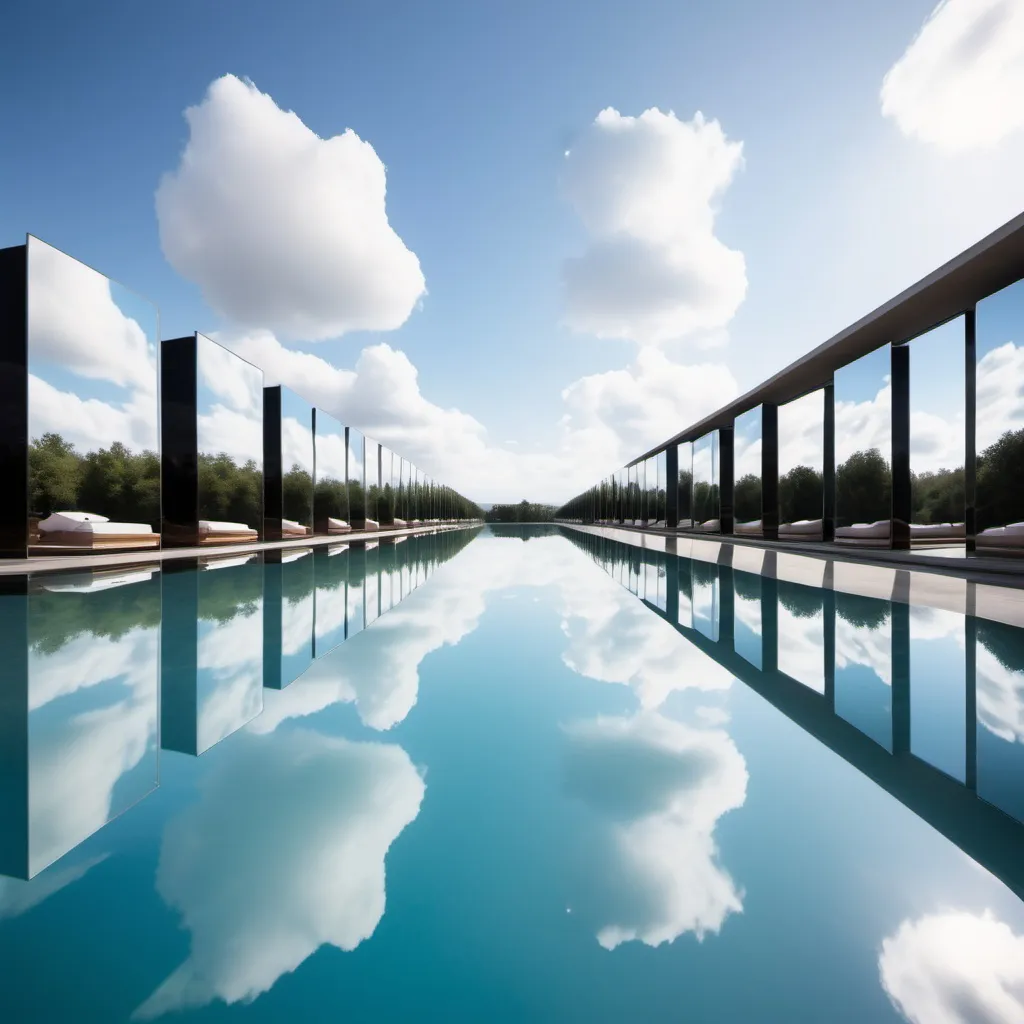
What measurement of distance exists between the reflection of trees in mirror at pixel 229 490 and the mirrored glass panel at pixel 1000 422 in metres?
12.4

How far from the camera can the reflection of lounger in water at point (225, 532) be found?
10.4 meters

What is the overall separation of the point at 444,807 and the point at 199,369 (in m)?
11.2

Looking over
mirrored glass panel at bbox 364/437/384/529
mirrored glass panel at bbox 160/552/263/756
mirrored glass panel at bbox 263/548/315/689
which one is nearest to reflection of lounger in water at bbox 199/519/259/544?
mirrored glass panel at bbox 263/548/315/689

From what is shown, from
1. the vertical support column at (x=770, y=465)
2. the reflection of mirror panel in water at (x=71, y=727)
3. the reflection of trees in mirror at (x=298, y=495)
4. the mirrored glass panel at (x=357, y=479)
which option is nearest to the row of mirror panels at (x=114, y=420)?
the reflection of trees in mirror at (x=298, y=495)

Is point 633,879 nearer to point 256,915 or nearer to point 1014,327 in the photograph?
point 256,915

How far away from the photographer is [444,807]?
136cm

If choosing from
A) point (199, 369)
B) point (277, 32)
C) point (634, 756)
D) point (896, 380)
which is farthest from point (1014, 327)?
point (199, 369)

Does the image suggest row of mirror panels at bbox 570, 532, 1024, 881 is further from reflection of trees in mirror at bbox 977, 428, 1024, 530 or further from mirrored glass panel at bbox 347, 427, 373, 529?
mirrored glass panel at bbox 347, 427, 373, 529

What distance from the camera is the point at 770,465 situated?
12648mm

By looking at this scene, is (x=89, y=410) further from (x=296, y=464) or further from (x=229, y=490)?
(x=296, y=464)

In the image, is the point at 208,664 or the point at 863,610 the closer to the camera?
the point at 208,664

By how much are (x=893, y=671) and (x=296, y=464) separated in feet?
47.8

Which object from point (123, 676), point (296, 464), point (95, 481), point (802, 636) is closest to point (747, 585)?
point (802, 636)

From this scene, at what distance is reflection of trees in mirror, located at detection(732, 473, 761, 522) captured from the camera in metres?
13.2
